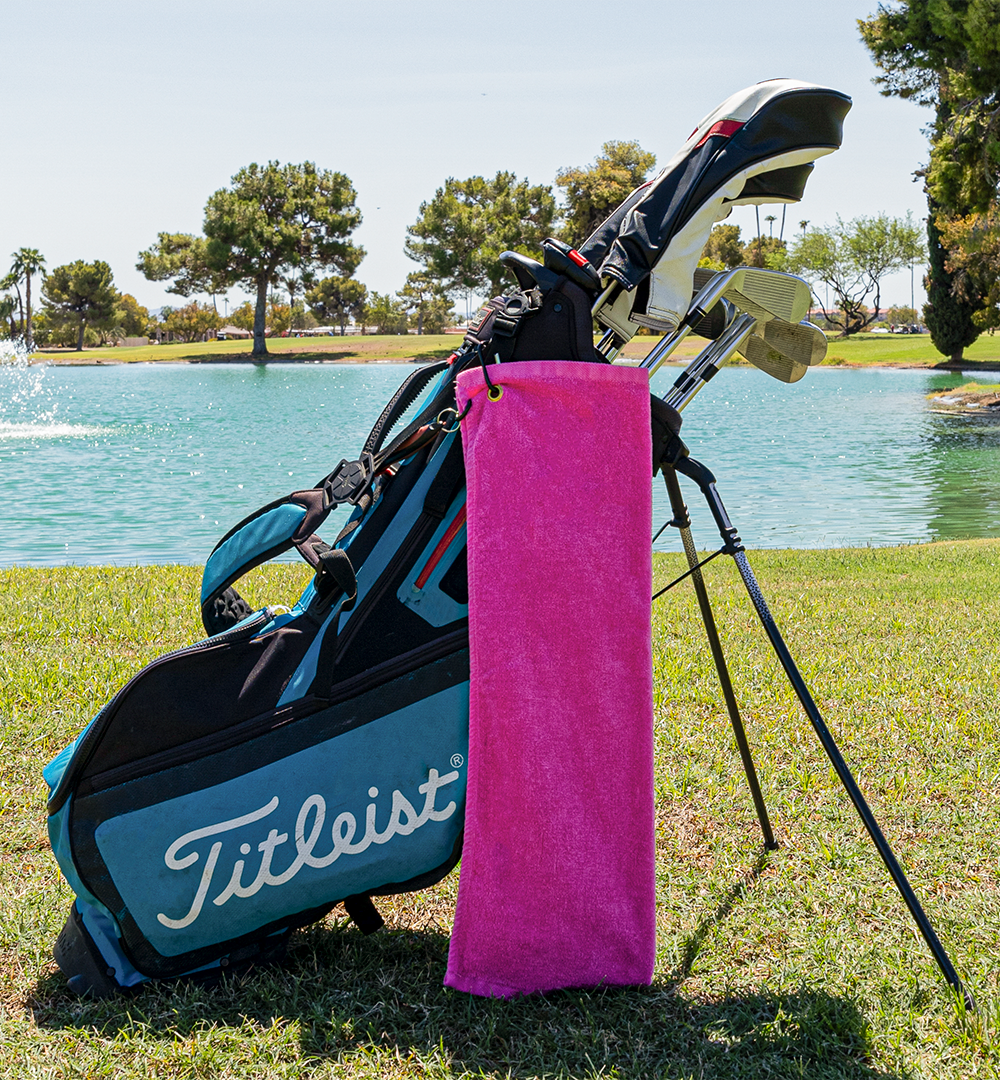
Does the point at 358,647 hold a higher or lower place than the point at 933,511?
higher

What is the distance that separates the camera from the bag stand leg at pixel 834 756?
1.92 meters

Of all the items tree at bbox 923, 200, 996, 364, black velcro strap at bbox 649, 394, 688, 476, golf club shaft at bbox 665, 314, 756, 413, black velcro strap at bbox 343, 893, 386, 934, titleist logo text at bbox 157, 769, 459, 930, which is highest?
tree at bbox 923, 200, 996, 364

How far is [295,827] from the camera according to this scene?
6.41 ft

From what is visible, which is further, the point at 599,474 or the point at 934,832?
the point at 934,832

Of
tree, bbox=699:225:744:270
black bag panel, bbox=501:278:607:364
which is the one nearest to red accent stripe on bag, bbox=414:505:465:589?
black bag panel, bbox=501:278:607:364

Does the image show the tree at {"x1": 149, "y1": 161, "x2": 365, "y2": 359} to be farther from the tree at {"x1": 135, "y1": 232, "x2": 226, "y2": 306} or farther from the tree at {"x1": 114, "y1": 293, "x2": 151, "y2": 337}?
the tree at {"x1": 114, "y1": 293, "x2": 151, "y2": 337}

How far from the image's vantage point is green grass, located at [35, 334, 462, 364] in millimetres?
66562

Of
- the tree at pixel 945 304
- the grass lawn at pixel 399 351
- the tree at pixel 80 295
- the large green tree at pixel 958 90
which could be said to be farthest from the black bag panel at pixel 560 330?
the tree at pixel 80 295

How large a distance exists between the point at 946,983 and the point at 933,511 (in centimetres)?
1149

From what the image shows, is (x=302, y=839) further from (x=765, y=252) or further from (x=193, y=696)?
(x=765, y=252)

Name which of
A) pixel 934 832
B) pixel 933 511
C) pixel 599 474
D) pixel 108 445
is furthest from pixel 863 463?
pixel 599 474

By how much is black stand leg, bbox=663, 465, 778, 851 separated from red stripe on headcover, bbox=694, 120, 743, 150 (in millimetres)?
675

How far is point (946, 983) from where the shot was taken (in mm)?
2090

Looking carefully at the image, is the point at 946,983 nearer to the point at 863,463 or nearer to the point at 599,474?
the point at 599,474
